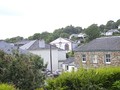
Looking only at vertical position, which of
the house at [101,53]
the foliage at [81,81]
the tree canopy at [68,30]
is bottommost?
the foliage at [81,81]

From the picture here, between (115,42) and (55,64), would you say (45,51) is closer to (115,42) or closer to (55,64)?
(55,64)

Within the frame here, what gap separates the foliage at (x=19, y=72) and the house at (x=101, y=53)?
2803cm

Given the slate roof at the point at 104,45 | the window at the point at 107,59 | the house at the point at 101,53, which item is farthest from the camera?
the window at the point at 107,59

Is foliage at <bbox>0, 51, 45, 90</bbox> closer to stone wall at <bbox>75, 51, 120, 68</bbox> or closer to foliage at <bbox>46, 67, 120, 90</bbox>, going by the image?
foliage at <bbox>46, 67, 120, 90</bbox>

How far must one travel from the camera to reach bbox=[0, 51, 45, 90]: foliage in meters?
13.9

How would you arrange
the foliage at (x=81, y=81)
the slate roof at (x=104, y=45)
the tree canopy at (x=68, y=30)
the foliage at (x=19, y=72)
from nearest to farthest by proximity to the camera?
the foliage at (x=81, y=81), the foliage at (x=19, y=72), the slate roof at (x=104, y=45), the tree canopy at (x=68, y=30)

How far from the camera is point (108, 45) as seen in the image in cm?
4347

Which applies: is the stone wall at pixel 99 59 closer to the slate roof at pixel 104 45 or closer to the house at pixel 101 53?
the house at pixel 101 53

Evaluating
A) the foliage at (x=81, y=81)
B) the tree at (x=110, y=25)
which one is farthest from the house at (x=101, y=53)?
the tree at (x=110, y=25)

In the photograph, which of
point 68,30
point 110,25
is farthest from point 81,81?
point 68,30

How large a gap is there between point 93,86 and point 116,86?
1.88 m

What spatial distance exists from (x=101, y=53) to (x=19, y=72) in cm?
3061

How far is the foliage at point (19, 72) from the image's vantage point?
13891 mm

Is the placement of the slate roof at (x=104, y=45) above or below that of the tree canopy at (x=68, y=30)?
below
